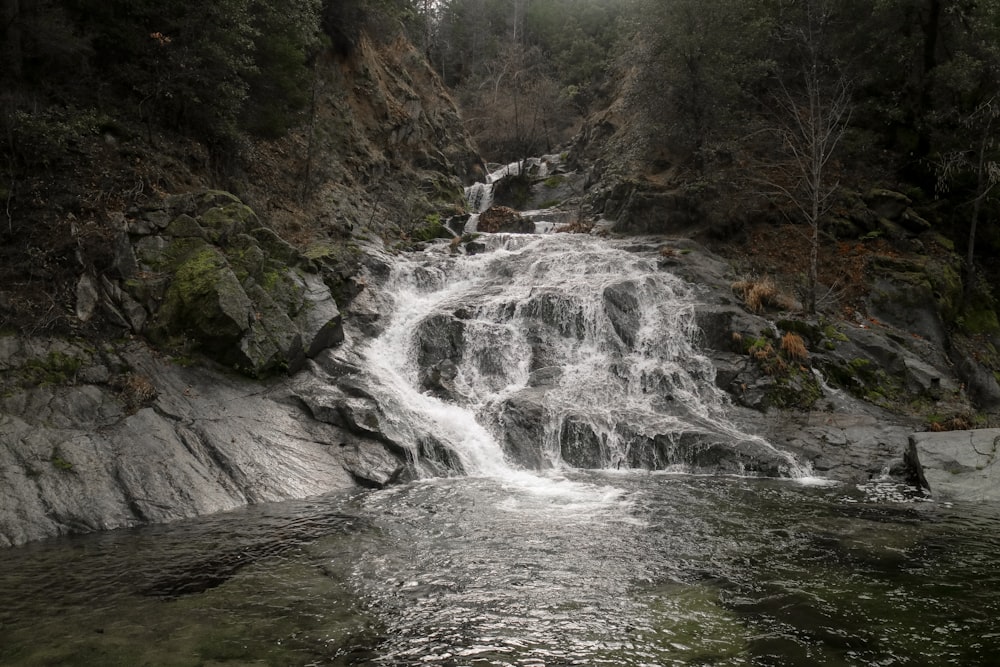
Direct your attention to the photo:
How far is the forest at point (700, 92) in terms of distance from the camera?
14.1 m

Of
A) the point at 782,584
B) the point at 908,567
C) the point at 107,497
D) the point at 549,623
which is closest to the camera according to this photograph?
the point at 549,623

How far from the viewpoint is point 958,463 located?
1162 centimetres

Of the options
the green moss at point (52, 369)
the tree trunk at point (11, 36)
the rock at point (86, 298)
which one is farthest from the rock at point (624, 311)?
the tree trunk at point (11, 36)

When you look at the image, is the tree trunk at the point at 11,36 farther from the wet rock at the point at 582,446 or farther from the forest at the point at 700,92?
the wet rock at the point at 582,446

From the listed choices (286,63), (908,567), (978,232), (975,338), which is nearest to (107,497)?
(908,567)

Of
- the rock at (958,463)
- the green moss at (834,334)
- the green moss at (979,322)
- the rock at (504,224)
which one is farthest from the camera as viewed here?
the rock at (504,224)

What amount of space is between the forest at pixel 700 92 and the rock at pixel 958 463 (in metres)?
8.76

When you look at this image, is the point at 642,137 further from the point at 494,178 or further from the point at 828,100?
the point at 494,178

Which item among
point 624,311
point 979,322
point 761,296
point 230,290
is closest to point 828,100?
point 979,322

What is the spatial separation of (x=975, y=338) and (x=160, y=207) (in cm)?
2327

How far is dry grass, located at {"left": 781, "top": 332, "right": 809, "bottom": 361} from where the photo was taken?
16.4 metres

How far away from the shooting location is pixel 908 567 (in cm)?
763

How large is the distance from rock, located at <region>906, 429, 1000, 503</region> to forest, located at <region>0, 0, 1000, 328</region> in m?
8.76

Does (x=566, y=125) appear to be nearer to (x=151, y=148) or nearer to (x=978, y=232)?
(x=978, y=232)
